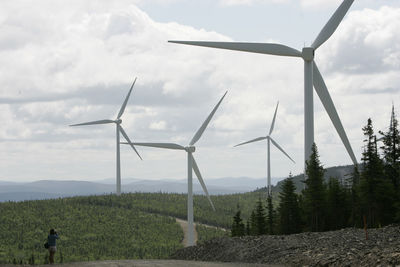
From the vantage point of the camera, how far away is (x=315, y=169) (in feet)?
212

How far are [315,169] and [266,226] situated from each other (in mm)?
20529

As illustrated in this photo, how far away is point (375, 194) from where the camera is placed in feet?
196

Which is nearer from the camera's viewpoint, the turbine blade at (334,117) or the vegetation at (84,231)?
the turbine blade at (334,117)

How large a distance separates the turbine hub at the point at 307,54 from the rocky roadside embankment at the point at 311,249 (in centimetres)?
1926

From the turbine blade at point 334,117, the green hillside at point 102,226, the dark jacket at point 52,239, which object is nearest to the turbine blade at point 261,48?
the turbine blade at point 334,117

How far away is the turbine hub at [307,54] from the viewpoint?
2114 inches

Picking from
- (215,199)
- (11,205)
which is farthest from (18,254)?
(215,199)

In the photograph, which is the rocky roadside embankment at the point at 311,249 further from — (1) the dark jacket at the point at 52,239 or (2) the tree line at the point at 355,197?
(2) the tree line at the point at 355,197

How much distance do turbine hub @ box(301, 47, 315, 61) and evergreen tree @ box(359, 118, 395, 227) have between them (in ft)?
45.6

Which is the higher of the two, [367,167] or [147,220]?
[367,167]

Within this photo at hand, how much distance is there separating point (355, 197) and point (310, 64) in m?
18.5

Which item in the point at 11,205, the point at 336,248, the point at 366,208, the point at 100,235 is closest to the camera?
the point at 336,248

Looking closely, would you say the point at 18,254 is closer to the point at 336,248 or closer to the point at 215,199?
the point at 336,248

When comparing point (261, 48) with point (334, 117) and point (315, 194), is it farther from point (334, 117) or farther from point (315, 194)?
point (315, 194)
